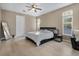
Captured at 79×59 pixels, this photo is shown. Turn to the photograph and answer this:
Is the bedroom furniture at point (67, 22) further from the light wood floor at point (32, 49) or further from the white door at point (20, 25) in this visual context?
the white door at point (20, 25)

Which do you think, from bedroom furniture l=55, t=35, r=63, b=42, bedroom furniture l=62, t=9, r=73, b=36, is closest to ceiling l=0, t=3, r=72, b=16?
bedroom furniture l=62, t=9, r=73, b=36

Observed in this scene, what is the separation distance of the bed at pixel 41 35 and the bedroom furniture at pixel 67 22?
30 centimetres

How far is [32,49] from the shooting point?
2.37 metres

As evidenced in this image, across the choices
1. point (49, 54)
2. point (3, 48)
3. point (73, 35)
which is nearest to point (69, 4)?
point (73, 35)

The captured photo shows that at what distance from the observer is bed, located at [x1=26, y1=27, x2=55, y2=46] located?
2439 millimetres

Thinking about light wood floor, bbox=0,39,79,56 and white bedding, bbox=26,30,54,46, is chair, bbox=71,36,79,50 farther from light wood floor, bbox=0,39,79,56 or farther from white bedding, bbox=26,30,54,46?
white bedding, bbox=26,30,54,46

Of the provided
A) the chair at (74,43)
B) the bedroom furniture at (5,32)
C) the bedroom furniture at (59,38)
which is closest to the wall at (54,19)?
the bedroom furniture at (59,38)

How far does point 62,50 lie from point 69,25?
0.59 m

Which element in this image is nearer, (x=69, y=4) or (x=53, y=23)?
(x=69, y=4)

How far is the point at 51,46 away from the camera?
2.42 meters

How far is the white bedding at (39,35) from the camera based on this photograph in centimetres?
244

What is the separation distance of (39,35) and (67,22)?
0.72m

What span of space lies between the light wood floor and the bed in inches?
4.7

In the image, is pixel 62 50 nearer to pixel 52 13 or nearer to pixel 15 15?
pixel 52 13
